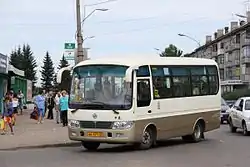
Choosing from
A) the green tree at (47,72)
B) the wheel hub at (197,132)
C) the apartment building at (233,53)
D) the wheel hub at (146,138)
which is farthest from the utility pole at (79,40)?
the green tree at (47,72)

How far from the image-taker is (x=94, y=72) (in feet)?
58.2

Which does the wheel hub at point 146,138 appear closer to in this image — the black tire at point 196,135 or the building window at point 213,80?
the black tire at point 196,135

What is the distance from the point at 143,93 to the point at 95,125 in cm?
184

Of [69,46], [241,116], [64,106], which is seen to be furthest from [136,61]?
[64,106]

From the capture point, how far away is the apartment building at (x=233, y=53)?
90.0m

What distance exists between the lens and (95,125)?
1709 cm

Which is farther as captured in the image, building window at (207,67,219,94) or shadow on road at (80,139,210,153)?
building window at (207,67,219,94)

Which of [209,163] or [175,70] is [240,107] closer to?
[175,70]

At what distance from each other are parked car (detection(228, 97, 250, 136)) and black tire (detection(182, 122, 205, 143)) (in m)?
2.97

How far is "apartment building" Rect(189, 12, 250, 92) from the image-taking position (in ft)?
295

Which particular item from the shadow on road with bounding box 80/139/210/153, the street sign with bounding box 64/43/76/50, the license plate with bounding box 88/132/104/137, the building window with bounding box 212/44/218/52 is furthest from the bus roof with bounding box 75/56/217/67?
the building window with bounding box 212/44/218/52

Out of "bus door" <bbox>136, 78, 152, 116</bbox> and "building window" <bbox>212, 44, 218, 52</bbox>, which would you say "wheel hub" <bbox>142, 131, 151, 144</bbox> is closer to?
"bus door" <bbox>136, 78, 152, 116</bbox>

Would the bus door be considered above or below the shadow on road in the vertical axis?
above

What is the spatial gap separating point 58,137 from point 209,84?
20.3ft
